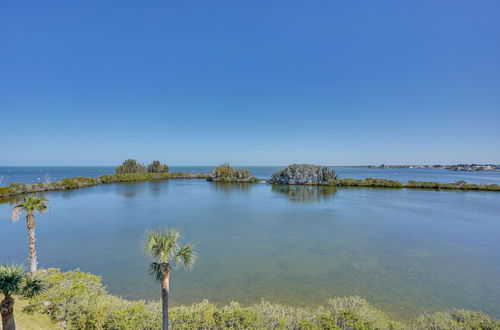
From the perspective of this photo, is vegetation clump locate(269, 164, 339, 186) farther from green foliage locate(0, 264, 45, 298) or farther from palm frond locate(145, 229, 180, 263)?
green foliage locate(0, 264, 45, 298)

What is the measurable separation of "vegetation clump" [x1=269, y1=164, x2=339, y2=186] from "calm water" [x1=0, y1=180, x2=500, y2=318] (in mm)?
40835

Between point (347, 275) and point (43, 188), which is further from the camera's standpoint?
point (43, 188)

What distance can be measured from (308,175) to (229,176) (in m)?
32.2

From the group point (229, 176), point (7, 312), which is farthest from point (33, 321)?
point (229, 176)

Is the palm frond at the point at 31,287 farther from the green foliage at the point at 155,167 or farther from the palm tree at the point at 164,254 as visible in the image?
the green foliage at the point at 155,167

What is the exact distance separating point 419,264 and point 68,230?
120ft

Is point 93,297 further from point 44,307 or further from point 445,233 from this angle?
point 445,233

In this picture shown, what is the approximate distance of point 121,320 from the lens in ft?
27.6

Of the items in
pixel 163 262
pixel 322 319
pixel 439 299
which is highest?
pixel 163 262

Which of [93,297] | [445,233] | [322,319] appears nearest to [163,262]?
[93,297]

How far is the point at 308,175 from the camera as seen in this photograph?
78.1m

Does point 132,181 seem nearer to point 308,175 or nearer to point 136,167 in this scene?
point 136,167

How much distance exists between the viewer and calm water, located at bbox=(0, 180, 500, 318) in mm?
13672

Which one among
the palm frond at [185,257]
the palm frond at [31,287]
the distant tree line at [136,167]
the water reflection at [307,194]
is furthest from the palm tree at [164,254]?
the distant tree line at [136,167]
